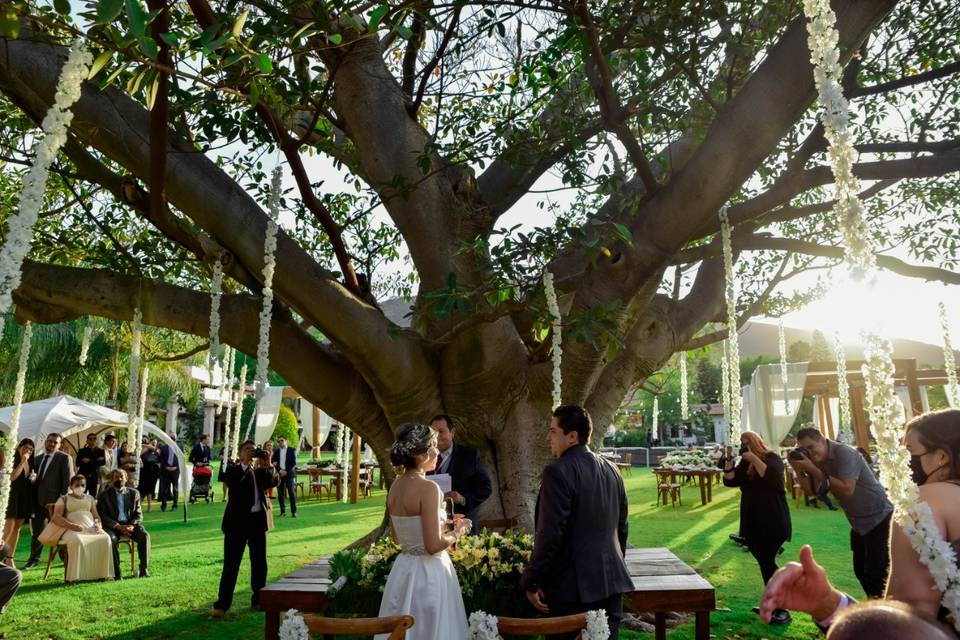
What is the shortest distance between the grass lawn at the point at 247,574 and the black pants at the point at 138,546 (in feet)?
0.92

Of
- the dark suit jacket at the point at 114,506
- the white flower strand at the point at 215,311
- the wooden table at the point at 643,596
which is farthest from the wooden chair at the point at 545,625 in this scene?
the dark suit jacket at the point at 114,506

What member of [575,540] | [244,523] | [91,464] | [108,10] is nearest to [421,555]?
[575,540]

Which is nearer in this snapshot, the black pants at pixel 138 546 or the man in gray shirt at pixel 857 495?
the man in gray shirt at pixel 857 495

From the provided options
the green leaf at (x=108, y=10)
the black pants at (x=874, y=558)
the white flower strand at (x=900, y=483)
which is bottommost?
the black pants at (x=874, y=558)

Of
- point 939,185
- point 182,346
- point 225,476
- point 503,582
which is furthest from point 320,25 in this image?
point 182,346

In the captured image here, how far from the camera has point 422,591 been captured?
390 centimetres

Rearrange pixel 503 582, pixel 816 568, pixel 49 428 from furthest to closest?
pixel 49 428, pixel 503 582, pixel 816 568

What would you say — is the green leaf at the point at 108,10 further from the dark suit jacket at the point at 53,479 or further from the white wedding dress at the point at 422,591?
the dark suit jacket at the point at 53,479

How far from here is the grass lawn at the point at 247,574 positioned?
622cm

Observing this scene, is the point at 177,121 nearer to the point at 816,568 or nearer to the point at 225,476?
the point at 225,476

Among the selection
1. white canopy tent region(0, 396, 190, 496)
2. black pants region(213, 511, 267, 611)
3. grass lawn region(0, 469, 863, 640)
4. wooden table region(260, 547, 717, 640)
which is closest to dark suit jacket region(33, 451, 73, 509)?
grass lawn region(0, 469, 863, 640)

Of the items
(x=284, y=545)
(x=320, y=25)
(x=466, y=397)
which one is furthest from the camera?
(x=284, y=545)

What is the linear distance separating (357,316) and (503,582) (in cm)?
256

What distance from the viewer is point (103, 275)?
617cm
